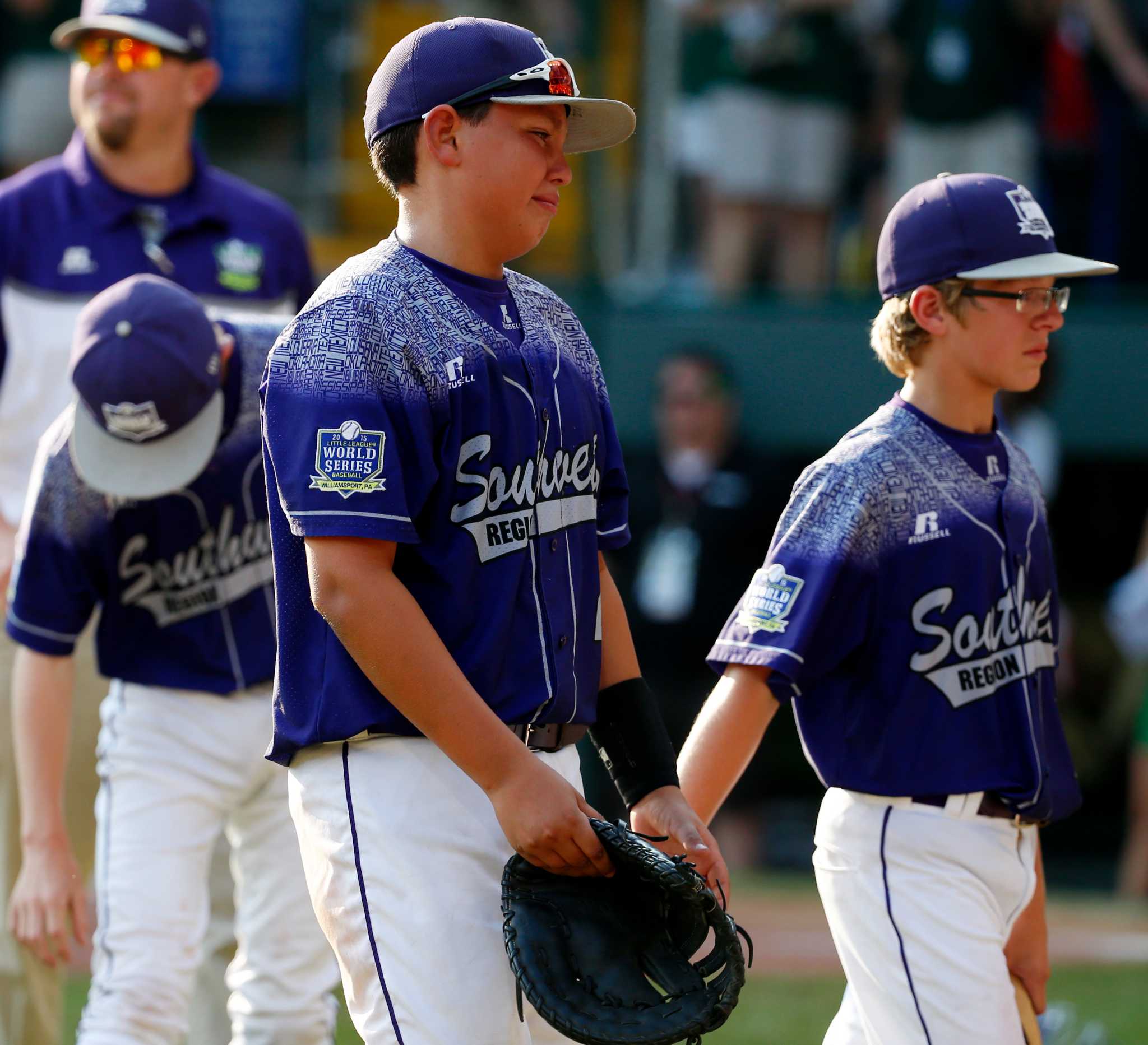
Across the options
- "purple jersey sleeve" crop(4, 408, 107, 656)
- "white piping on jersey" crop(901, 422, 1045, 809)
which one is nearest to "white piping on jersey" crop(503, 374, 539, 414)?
"white piping on jersey" crop(901, 422, 1045, 809)

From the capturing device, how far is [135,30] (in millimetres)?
4852

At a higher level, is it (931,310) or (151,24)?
(151,24)

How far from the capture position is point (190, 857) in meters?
3.92

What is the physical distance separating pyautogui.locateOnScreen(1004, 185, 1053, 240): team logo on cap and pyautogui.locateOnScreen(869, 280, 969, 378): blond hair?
0.52 feet

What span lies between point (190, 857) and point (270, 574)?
0.62 m

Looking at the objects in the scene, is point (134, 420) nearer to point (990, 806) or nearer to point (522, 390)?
point (522, 390)

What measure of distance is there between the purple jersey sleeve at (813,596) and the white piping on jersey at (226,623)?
1106 millimetres

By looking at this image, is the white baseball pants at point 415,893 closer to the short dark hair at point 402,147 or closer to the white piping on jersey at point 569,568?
the white piping on jersey at point 569,568

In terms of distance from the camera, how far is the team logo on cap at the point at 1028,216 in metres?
3.54

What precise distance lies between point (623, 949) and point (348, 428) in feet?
2.78

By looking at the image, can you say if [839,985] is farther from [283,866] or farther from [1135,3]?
[1135,3]

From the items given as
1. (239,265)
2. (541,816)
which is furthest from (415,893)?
(239,265)

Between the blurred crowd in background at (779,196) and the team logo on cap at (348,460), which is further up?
the team logo on cap at (348,460)

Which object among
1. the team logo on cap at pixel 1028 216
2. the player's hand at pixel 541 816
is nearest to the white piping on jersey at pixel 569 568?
the player's hand at pixel 541 816
